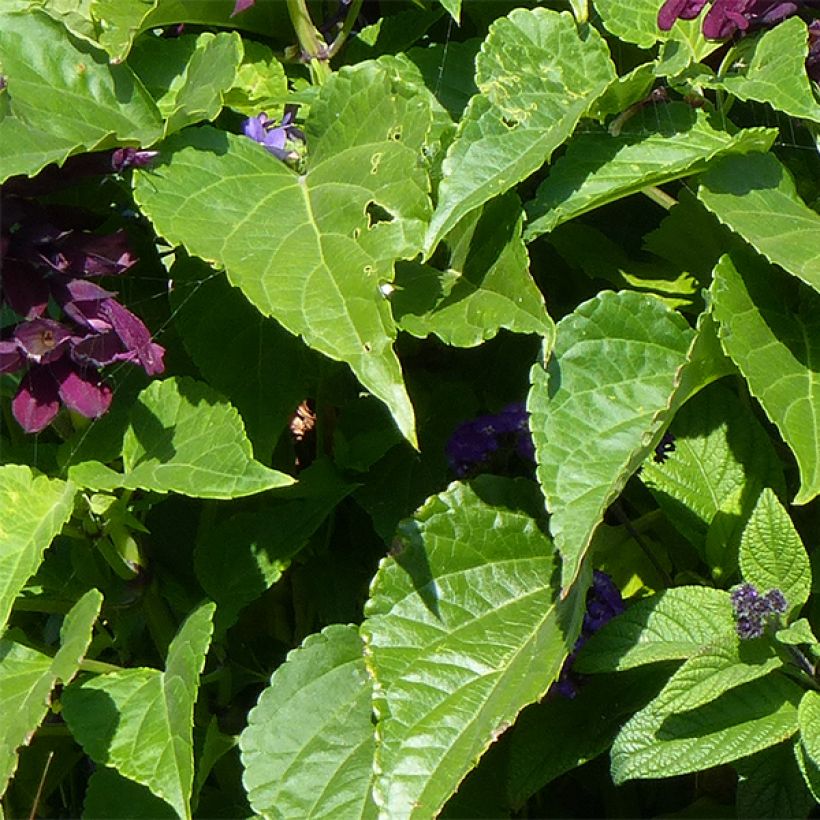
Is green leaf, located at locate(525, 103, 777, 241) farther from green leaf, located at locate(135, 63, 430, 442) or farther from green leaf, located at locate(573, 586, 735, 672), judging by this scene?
green leaf, located at locate(573, 586, 735, 672)

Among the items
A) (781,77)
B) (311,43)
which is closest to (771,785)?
(781,77)

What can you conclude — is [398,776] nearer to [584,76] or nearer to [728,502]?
[728,502]

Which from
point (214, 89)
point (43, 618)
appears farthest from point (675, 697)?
point (43, 618)

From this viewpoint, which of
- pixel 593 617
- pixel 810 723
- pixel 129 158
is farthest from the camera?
pixel 593 617

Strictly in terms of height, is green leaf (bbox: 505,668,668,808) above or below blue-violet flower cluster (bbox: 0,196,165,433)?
below

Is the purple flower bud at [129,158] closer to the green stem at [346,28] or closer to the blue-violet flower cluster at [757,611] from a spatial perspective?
the green stem at [346,28]

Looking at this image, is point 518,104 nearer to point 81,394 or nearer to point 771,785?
point 81,394

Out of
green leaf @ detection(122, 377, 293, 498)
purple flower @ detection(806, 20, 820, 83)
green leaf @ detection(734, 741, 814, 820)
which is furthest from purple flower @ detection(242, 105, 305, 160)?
green leaf @ detection(734, 741, 814, 820)
